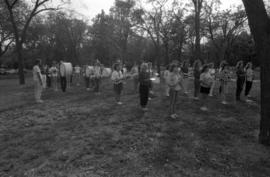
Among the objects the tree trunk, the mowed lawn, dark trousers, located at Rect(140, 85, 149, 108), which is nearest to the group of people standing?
dark trousers, located at Rect(140, 85, 149, 108)

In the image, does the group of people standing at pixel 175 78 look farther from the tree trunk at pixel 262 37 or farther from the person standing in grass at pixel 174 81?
the tree trunk at pixel 262 37

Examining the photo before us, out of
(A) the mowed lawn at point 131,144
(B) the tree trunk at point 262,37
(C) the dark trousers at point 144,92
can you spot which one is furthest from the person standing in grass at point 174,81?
(B) the tree trunk at point 262,37

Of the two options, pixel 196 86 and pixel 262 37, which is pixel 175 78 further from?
pixel 196 86

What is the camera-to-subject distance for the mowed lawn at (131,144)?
12.4 ft

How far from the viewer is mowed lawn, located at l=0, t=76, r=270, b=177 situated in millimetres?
3779

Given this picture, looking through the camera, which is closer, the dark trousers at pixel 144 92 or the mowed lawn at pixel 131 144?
the mowed lawn at pixel 131 144

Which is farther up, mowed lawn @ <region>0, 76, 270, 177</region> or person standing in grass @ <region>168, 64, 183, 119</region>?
person standing in grass @ <region>168, 64, 183, 119</region>

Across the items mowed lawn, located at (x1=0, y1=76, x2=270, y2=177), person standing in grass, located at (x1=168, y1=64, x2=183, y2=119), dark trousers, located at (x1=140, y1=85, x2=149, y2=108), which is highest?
person standing in grass, located at (x1=168, y1=64, x2=183, y2=119)

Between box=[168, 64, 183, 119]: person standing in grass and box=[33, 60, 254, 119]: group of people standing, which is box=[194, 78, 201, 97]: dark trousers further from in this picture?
box=[168, 64, 183, 119]: person standing in grass

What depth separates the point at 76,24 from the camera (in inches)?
1785

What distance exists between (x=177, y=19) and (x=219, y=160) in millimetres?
26062

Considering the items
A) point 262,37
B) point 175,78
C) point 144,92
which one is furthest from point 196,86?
point 262,37

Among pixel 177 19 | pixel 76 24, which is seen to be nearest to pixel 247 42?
pixel 177 19

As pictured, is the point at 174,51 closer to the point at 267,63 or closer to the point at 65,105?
the point at 65,105
